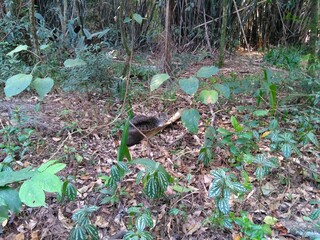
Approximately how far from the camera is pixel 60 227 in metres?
1.31

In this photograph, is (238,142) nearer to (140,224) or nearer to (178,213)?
(178,213)

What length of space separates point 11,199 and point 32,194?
61mm

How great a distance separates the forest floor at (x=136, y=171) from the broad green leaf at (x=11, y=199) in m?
0.69

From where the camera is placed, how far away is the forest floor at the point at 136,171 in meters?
1.33

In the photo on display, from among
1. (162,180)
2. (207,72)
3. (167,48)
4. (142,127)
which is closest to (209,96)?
(207,72)

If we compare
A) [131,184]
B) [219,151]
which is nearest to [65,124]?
[131,184]

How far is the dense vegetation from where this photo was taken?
121 centimetres

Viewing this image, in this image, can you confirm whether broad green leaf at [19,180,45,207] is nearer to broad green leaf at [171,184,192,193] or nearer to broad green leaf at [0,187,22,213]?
broad green leaf at [0,187,22,213]

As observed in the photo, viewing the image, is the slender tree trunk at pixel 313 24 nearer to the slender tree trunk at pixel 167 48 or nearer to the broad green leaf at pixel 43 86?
the slender tree trunk at pixel 167 48

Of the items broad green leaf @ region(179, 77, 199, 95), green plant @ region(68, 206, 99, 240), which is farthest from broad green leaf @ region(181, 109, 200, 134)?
green plant @ region(68, 206, 99, 240)

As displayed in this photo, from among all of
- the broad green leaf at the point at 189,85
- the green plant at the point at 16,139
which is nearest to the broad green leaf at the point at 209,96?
the broad green leaf at the point at 189,85

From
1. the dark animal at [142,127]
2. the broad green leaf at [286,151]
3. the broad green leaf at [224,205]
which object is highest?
the broad green leaf at [224,205]

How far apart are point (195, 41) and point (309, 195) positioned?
293 centimetres

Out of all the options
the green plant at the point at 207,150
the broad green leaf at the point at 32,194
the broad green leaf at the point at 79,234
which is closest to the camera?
the broad green leaf at the point at 32,194
